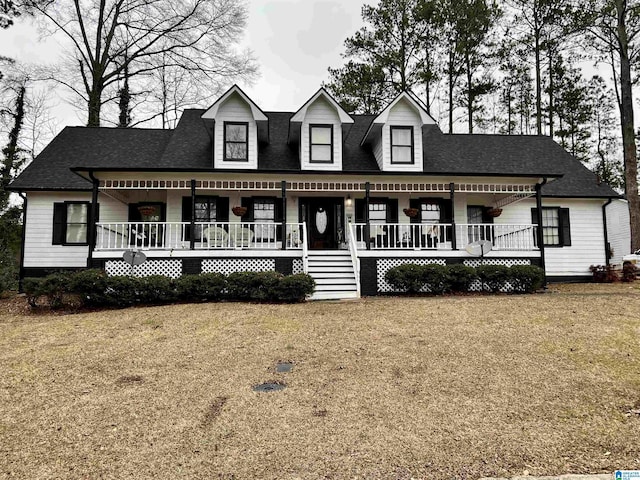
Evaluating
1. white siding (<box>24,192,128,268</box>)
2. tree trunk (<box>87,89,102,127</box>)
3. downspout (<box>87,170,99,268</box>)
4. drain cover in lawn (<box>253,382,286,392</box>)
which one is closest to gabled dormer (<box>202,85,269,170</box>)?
downspout (<box>87,170,99,268</box>)

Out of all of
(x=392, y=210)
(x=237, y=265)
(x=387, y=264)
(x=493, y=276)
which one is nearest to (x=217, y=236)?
(x=237, y=265)

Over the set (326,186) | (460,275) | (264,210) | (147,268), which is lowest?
(460,275)

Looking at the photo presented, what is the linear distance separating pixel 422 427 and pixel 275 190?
11.5 m

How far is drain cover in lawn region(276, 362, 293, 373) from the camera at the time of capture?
6184mm

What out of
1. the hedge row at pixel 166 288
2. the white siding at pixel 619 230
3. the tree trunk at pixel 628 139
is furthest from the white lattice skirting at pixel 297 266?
the white siding at pixel 619 230

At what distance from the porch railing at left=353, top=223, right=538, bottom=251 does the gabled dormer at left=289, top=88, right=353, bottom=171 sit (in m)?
2.56

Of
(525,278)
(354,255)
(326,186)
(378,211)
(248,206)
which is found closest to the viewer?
(525,278)

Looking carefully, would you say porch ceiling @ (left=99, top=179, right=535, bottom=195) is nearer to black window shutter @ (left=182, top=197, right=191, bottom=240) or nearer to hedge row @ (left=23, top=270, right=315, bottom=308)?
black window shutter @ (left=182, top=197, right=191, bottom=240)

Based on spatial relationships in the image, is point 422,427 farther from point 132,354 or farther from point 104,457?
point 132,354

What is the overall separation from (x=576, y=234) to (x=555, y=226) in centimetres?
90

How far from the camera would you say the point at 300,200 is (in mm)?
15797

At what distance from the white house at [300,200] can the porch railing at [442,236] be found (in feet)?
0.24

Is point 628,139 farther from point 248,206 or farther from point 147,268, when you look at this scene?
point 147,268

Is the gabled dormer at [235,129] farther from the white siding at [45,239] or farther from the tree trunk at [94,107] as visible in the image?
the tree trunk at [94,107]
